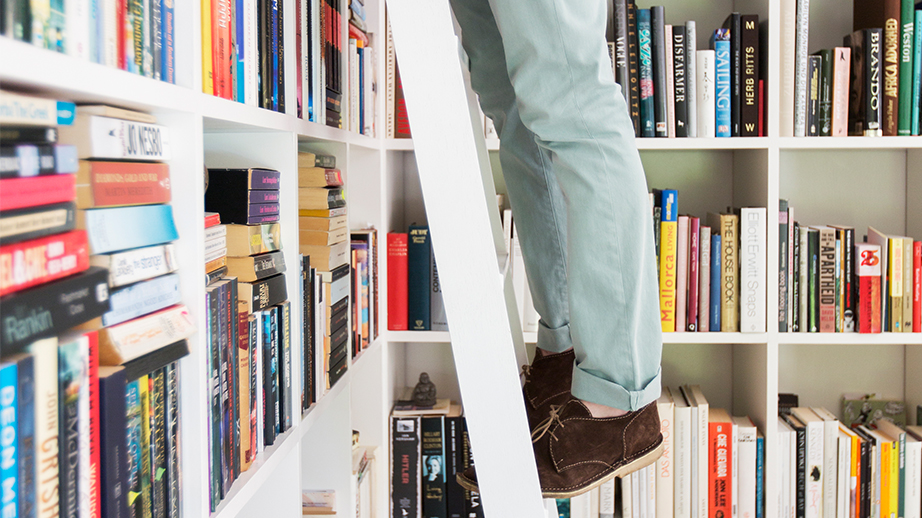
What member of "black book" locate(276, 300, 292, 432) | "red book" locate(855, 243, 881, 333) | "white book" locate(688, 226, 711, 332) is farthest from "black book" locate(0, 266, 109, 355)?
"red book" locate(855, 243, 881, 333)

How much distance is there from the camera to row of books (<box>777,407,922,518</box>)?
1.58 m

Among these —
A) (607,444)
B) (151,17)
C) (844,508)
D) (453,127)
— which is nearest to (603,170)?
(453,127)

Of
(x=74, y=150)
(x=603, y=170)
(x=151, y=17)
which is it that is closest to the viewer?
(x=74, y=150)

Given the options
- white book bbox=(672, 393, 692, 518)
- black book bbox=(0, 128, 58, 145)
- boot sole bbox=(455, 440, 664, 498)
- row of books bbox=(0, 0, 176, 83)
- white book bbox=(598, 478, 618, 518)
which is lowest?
white book bbox=(598, 478, 618, 518)

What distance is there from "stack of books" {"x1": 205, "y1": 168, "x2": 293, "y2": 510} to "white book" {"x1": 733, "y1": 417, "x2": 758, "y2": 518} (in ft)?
3.66

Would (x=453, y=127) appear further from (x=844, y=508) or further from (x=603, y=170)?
(x=844, y=508)

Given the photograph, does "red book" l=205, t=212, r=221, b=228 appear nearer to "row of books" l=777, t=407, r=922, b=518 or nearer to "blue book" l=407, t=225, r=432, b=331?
"blue book" l=407, t=225, r=432, b=331

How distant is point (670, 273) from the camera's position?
5.17 ft

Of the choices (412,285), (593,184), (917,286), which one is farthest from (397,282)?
(917,286)

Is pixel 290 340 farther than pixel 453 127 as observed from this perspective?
Yes

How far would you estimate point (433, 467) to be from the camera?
65.9 inches

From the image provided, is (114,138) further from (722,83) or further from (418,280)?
(722,83)

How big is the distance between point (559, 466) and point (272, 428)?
0.36 m

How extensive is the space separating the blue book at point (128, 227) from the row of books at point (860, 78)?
136 cm
